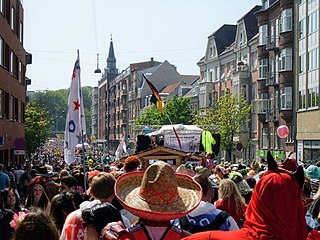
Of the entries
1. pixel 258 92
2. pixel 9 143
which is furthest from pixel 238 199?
pixel 258 92

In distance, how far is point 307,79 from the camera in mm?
40469

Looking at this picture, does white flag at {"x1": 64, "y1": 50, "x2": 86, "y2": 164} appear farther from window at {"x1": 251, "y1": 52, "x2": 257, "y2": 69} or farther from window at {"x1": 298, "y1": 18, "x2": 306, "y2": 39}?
window at {"x1": 251, "y1": 52, "x2": 257, "y2": 69}

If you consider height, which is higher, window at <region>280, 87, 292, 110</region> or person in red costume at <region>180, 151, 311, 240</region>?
window at <region>280, 87, 292, 110</region>

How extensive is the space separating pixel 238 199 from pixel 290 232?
4357mm

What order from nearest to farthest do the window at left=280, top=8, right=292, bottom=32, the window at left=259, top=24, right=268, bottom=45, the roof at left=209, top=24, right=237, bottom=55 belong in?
1. the window at left=280, top=8, right=292, bottom=32
2. the window at left=259, top=24, right=268, bottom=45
3. the roof at left=209, top=24, right=237, bottom=55

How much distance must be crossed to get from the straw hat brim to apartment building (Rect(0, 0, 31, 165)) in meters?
23.7

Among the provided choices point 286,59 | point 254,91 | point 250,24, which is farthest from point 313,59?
point 250,24

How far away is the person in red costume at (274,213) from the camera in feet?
8.89

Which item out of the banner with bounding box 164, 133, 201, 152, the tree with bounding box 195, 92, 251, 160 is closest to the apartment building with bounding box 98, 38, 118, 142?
Result: the tree with bounding box 195, 92, 251, 160

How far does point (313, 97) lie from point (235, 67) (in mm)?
20807

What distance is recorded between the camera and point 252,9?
194ft

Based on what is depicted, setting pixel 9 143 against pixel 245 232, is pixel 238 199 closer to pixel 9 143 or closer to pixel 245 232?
pixel 245 232

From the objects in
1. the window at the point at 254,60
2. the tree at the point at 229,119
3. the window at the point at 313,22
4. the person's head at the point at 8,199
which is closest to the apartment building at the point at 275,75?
the tree at the point at 229,119

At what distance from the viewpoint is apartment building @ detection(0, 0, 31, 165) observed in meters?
33.3
